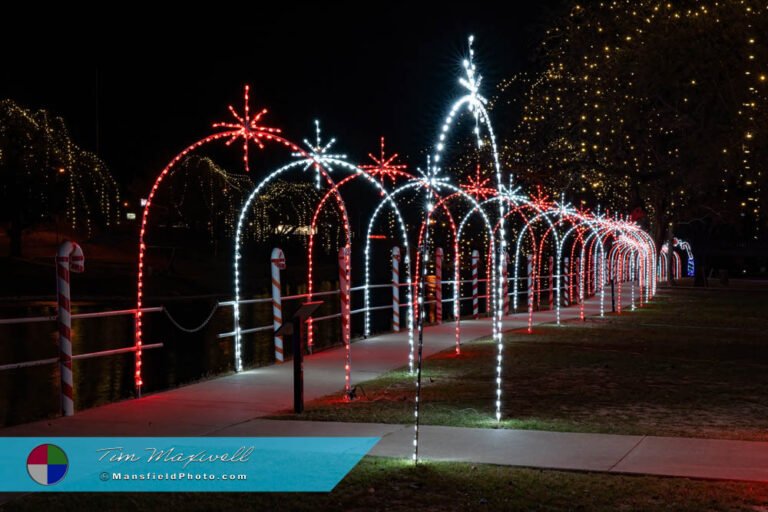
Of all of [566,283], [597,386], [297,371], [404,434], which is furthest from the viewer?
[566,283]

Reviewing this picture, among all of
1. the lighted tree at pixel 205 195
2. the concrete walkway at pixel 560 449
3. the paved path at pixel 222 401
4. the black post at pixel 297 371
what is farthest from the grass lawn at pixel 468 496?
the lighted tree at pixel 205 195

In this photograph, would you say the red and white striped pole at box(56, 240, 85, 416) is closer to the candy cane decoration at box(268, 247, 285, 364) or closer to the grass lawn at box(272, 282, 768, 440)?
the grass lawn at box(272, 282, 768, 440)

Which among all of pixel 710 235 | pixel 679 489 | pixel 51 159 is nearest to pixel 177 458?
pixel 679 489

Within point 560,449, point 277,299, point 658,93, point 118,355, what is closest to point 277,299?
point 277,299

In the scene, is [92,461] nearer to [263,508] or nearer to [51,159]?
[263,508]

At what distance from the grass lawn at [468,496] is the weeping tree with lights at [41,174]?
121 ft

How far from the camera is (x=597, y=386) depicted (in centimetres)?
1330

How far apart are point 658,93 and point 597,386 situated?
27.0 ft

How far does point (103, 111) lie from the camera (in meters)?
71.3

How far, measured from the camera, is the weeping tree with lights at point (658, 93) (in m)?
17.2

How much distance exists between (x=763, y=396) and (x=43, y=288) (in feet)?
118

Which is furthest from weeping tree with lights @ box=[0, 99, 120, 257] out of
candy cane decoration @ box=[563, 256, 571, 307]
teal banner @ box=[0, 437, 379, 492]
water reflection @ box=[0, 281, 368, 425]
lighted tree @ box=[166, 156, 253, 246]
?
teal banner @ box=[0, 437, 379, 492]

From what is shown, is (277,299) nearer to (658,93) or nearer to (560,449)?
(560,449)

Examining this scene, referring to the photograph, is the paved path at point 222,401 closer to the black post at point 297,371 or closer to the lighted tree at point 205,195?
the black post at point 297,371
